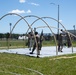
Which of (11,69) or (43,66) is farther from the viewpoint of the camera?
(43,66)

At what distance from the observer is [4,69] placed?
13398 millimetres

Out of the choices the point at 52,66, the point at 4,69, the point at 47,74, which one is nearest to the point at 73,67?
the point at 52,66

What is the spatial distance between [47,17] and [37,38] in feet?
15.0

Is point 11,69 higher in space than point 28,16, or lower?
lower

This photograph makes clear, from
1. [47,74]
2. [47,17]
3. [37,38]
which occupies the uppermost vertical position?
[47,17]

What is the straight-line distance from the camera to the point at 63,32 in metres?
26.1

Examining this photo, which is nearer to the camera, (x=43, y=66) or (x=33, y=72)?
(x=33, y=72)

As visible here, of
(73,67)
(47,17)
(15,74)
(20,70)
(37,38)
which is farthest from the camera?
(47,17)

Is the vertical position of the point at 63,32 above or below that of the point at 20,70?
above

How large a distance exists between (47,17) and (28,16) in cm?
169

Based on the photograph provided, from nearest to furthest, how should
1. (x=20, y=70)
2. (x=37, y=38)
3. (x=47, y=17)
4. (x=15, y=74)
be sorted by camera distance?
(x=15, y=74) < (x=20, y=70) < (x=37, y=38) < (x=47, y=17)

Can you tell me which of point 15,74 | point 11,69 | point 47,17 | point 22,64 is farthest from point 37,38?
point 15,74

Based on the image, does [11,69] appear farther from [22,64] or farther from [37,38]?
[37,38]

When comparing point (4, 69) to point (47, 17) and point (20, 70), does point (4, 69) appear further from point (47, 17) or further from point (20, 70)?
point (47, 17)
